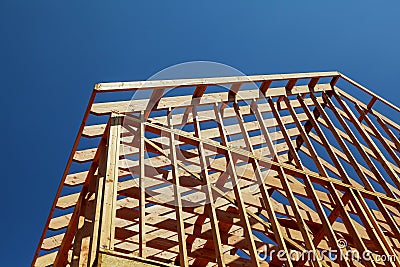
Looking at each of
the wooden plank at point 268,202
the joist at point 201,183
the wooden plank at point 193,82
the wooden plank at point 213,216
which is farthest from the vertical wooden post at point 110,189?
the wooden plank at point 268,202

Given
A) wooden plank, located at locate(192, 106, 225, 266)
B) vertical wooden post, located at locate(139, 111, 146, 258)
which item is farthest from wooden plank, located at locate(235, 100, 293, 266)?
vertical wooden post, located at locate(139, 111, 146, 258)

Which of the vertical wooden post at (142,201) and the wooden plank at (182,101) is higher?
the wooden plank at (182,101)

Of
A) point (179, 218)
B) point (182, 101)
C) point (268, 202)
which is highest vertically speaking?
point (182, 101)

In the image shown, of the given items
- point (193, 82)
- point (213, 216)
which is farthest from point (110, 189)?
point (193, 82)

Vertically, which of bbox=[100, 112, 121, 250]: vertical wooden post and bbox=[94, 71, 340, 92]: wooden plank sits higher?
bbox=[94, 71, 340, 92]: wooden plank

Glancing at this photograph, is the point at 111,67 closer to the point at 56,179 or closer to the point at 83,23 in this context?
the point at 83,23

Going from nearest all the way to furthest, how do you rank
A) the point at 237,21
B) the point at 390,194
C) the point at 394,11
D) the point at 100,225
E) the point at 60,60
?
the point at 100,225, the point at 390,194, the point at 60,60, the point at 237,21, the point at 394,11

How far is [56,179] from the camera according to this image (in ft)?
37.0

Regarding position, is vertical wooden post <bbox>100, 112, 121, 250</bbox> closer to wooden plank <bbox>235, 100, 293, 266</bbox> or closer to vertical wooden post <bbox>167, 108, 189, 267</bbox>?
vertical wooden post <bbox>167, 108, 189, 267</bbox>

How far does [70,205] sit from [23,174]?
6.14 metres

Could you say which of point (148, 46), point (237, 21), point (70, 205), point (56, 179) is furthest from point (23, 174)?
point (237, 21)

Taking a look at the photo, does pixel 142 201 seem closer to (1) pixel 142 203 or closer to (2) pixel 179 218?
(1) pixel 142 203

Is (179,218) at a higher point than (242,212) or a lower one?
lower

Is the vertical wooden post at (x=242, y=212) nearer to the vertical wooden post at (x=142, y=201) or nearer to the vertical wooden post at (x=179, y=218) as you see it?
the vertical wooden post at (x=179, y=218)
